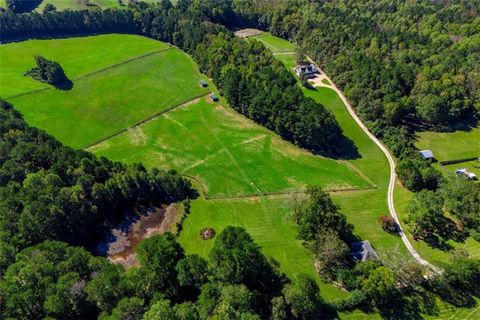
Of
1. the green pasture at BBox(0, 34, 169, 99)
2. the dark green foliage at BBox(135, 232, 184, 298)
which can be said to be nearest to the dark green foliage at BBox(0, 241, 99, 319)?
the dark green foliage at BBox(135, 232, 184, 298)

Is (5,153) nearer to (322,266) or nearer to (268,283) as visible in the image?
(268,283)

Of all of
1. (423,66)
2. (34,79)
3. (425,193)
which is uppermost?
(423,66)

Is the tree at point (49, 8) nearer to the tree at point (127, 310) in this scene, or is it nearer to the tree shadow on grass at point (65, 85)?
the tree shadow on grass at point (65, 85)

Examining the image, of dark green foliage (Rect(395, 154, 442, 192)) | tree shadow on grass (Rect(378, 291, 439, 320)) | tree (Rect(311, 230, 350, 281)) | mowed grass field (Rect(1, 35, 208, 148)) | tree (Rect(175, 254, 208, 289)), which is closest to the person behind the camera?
tree (Rect(175, 254, 208, 289))

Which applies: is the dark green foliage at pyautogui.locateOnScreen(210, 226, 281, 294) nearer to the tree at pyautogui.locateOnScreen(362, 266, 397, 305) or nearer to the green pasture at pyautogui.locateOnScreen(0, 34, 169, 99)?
the tree at pyautogui.locateOnScreen(362, 266, 397, 305)

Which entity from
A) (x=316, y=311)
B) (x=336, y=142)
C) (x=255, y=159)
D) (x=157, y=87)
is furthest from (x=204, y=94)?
(x=316, y=311)

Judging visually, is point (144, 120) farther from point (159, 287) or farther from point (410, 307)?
point (410, 307)
